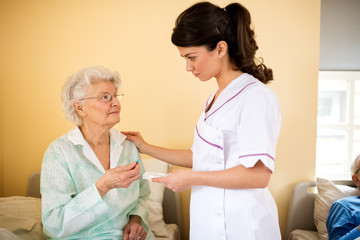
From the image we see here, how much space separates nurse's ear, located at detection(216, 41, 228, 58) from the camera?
1.23 meters

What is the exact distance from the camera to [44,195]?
1449 millimetres

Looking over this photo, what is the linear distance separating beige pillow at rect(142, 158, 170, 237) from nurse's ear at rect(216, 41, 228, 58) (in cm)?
129

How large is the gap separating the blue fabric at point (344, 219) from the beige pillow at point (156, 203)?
1.02 meters

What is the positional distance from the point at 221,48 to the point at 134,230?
0.98m

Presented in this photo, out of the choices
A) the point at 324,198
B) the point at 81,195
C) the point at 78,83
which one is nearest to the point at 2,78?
the point at 78,83

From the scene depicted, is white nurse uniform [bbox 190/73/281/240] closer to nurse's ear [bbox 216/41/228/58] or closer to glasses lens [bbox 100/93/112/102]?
nurse's ear [bbox 216/41/228/58]

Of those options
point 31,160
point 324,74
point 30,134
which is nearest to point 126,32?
point 30,134

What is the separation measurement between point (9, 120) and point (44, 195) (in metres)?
1.35

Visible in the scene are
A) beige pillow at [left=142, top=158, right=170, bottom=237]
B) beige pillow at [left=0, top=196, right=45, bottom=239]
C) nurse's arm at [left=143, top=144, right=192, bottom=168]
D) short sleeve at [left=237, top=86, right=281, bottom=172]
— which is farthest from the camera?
beige pillow at [left=142, top=158, right=170, bottom=237]

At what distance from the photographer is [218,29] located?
3.98 ft

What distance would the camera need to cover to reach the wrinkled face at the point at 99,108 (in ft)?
5.30

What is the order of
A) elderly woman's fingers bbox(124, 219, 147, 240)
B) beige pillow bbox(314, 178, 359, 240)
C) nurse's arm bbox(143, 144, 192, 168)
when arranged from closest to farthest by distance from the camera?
elderly woman's fingers bbox(124, 219, 147, 240)
nurse's arm bbox(143, 144, 192, 168)
beige pillow bbox(314, 178, 359, 240)

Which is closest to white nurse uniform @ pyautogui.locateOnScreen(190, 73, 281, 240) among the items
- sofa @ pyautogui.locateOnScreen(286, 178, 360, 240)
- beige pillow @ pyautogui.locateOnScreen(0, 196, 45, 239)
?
beige pillow @ pyautogui.locateOnScreen(0, 196, 45, 239)

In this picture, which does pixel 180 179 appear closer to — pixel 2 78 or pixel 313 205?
pixel 313 205
